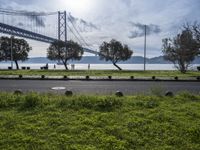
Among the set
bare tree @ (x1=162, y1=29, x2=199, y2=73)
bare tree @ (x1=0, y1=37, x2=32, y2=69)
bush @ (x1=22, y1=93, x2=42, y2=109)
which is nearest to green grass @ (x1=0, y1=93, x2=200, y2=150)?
bush @ (x1=22, y1=93, x2=42, y2=109)

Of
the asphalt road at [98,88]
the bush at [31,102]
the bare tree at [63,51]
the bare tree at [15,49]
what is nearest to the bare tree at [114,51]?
the bare tree at [63,51]

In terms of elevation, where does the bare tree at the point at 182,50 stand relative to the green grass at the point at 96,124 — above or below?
above

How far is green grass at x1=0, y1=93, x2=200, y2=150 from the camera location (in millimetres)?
5723

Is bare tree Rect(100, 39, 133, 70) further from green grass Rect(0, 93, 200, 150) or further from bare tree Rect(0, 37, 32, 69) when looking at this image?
green grass Rect(0, 93, 200, 150)

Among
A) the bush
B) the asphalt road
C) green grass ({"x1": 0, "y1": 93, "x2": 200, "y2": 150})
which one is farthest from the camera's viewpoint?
the asphalt road

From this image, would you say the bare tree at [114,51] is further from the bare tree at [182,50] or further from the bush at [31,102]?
the bush at [31,102]

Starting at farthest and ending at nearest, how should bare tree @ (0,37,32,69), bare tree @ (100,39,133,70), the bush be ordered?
1. bare tree @ (0,37,32,69)
2. bare tree @ (100,39,133,70)
3. the bush

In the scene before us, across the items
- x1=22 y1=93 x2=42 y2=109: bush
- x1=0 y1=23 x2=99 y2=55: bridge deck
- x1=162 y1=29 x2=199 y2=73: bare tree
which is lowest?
x1=22 y1=93 x2=42 y2=109: bush

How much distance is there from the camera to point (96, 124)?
6840mm

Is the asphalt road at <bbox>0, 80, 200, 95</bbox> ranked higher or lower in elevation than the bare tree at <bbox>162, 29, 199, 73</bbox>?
lower

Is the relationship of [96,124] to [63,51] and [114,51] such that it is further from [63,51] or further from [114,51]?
[63,51]

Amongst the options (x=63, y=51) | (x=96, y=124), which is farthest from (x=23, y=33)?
(x=96, y=124)

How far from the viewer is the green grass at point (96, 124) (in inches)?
225

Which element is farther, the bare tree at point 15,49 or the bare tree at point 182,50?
the bare tree at point 15,49
